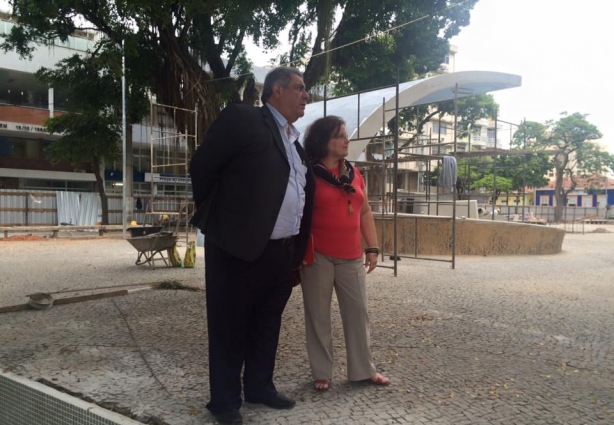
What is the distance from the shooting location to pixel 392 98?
39.9 feet

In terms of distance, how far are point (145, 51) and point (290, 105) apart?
44.0 ft

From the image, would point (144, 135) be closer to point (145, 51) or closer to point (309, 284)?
point (145, 51)

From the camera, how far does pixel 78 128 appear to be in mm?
21812

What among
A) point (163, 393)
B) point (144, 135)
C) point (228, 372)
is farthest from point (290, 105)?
point (144, 135)

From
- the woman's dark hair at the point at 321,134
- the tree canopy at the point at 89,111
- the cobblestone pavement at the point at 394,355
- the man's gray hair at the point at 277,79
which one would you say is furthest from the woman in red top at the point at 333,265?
the tree canopy at the point at 89,111

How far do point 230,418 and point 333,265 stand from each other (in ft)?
3.50

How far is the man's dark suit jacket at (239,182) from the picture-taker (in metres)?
2.59

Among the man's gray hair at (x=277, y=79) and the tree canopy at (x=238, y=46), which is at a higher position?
the tree canopy at (x=238, y=46)

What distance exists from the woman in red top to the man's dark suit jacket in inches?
21.7

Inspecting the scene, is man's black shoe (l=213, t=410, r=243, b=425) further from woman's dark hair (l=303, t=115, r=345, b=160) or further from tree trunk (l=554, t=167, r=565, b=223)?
tree trunk (l=554, t=167, r=565, b=223)

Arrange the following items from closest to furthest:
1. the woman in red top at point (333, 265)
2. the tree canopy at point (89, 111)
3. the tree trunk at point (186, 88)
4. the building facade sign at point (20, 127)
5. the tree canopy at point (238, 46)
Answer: the woman in red top at point (333, 265) → the tree canopy at point (238, 46) → the tree trunk at point (186, 88) → the tree canopy at point (89, 111) → the building facade sign at point (20, 127)

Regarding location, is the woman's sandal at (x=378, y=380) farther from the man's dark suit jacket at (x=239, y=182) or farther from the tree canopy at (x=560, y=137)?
the tree canopy at (x=560, y=137)

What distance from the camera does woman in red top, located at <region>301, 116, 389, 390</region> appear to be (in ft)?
10.3

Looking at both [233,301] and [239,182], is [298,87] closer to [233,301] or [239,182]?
[239,182]
